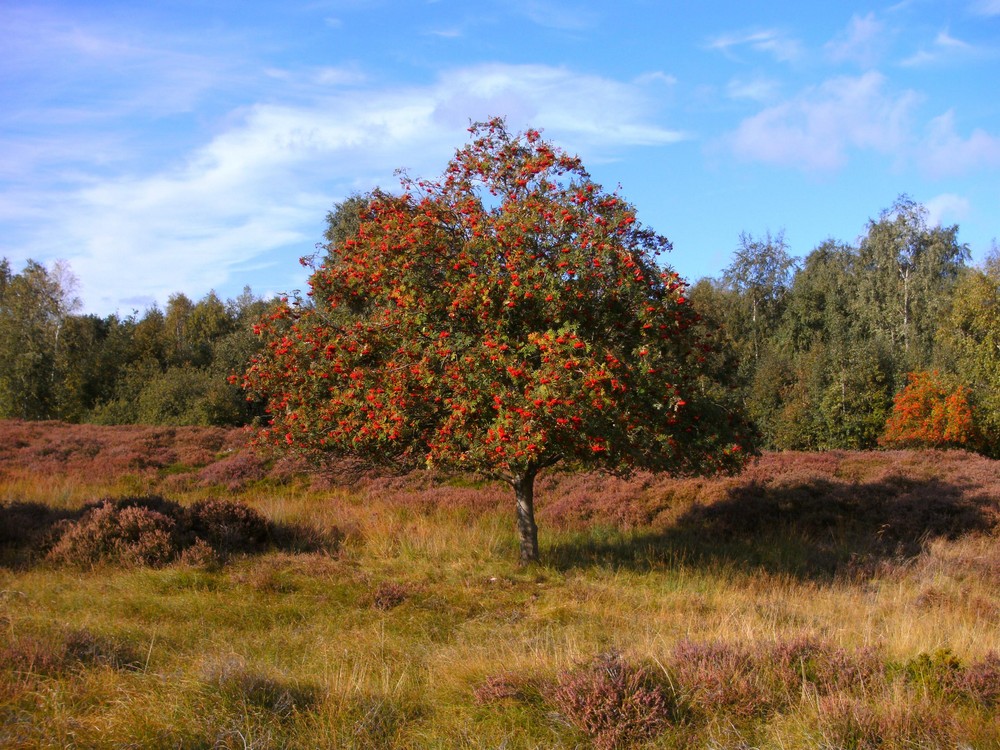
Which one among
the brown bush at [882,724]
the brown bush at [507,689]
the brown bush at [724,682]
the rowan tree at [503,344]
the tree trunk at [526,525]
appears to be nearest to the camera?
the brown bush at [882,724]

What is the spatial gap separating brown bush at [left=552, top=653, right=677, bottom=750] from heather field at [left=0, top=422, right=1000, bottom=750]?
2 cm

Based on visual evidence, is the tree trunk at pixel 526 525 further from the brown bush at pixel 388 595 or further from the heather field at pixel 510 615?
the brown bush at pixel 388 595

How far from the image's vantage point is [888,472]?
17219mm

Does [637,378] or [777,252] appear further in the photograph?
[777,252]

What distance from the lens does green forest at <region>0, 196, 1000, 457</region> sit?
33.4 meters

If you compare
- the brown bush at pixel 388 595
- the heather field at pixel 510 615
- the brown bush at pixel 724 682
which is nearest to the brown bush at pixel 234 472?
the heather field at pixel 510 615

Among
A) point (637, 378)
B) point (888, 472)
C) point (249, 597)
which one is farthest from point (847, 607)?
point (888, 472)

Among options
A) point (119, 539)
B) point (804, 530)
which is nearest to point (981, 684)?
point (804, 530)

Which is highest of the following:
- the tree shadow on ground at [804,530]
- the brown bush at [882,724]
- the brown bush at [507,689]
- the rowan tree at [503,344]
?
the rowan tree at [503,344]

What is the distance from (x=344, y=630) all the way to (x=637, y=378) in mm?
3906

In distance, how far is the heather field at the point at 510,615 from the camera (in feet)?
15.1

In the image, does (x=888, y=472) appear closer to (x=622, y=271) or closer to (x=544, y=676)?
(x=622, y=271)

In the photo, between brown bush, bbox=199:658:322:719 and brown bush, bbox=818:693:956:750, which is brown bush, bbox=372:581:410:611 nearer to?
brown bush, bbox=199:658:322:719

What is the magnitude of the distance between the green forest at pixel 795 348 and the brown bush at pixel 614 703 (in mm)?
24499
